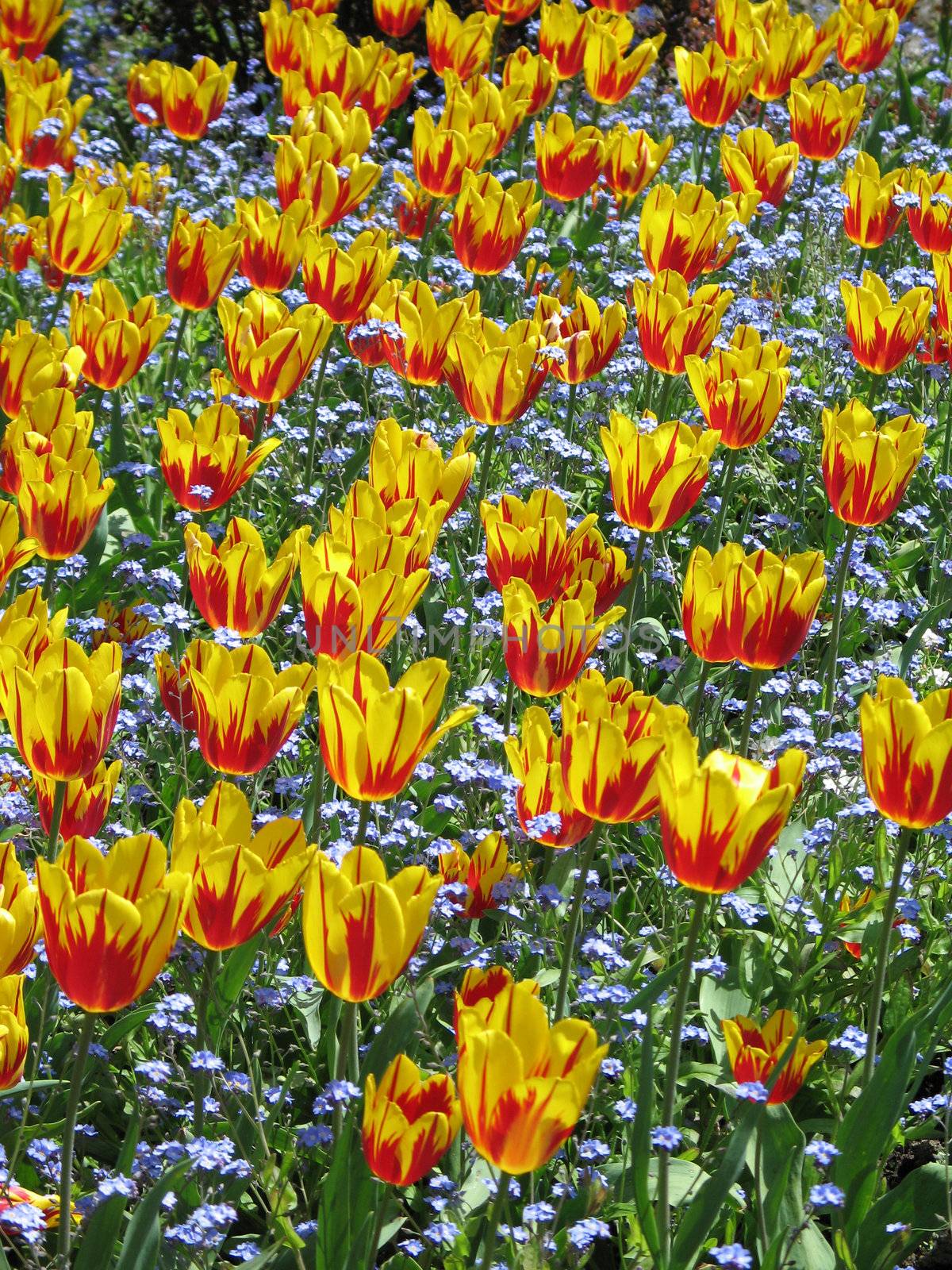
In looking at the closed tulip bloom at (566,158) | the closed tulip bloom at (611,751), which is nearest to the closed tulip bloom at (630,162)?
the closed tulip bloom at (566,158)

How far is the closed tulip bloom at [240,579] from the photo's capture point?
243cm

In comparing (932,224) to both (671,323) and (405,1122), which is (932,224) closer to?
(671,323)

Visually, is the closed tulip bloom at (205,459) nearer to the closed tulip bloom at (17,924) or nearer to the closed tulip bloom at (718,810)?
the closed tulip bloom at (17,924)

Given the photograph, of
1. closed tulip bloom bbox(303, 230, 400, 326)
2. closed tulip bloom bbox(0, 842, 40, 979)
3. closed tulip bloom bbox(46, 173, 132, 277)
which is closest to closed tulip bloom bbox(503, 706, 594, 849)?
closed tulip bloom bbox(0, 842, 40, 979)

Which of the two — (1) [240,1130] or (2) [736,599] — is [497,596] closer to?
(2) [736,599]

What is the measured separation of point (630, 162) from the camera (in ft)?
14.2

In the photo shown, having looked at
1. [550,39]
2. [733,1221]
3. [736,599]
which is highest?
[550,39]

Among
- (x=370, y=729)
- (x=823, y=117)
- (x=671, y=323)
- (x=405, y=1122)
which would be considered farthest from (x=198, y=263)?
(x=405, y=1122)

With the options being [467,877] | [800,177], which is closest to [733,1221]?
[467,877]

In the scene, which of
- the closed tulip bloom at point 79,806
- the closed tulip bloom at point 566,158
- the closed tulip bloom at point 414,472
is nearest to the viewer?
the closed tulip bloom at point 79,806

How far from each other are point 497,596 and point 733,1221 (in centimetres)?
143

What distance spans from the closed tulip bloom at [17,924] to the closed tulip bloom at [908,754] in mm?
1062

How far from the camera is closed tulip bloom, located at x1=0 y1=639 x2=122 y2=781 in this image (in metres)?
2.01

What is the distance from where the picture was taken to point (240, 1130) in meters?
2.29
